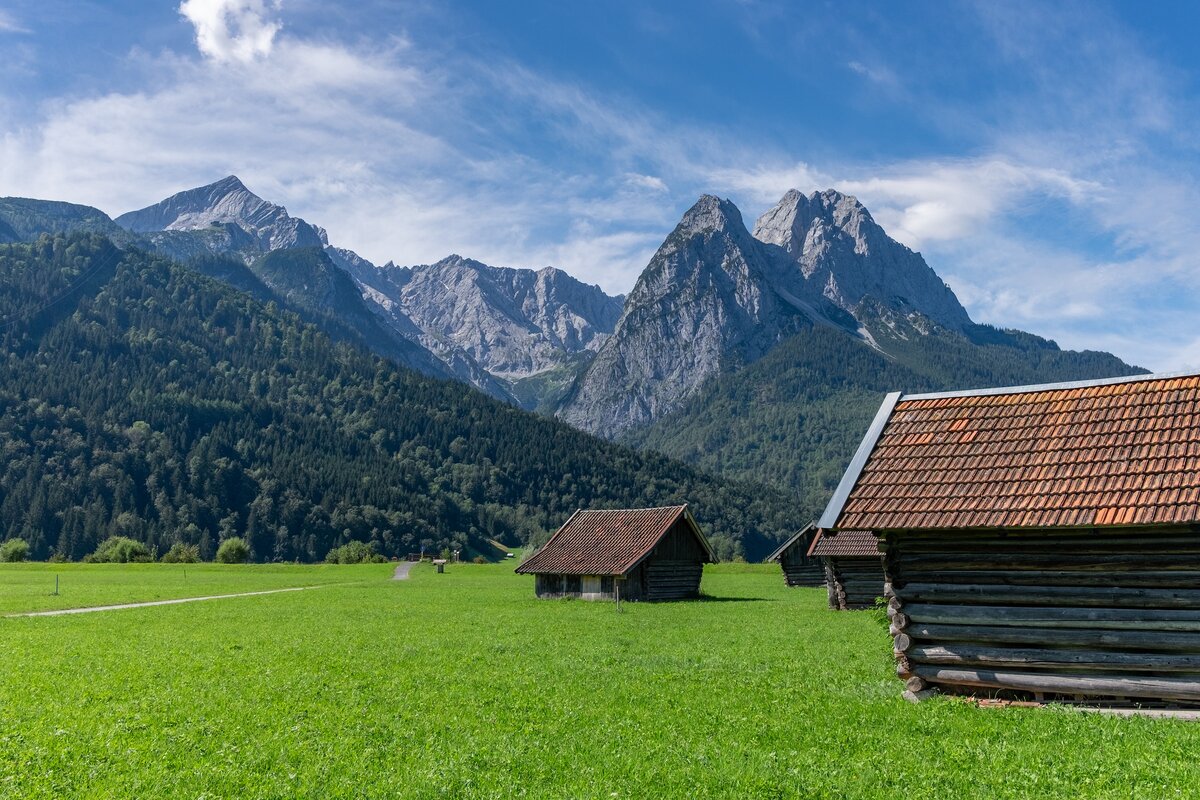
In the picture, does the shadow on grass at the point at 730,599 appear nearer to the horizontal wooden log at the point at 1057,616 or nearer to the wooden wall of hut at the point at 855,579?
the wooden wall of hut at the point at 855,579

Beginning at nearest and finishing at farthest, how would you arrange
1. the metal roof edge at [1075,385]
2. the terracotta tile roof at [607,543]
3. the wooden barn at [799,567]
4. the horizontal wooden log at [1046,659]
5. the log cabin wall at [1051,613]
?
the horizontal wooden log at [1046,659] < the log cabin wall at [1051,613] < the metal roof edge at [1075,385] < the terracotta tile roof at [607,543] < the wooden barn at [799,567]

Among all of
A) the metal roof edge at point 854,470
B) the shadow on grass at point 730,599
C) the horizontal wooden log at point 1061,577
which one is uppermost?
the metal roof edge at point 854,470

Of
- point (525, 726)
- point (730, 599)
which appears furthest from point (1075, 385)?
point (730, 599)

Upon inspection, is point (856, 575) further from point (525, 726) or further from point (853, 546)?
point (525, 726)

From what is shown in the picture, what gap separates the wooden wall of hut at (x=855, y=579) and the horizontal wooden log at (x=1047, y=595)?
3086 centimetres

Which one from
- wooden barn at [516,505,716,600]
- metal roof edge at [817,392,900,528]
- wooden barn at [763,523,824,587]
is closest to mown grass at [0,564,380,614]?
wooden barn at [516,505,716,600]

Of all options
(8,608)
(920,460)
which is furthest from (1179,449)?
(8,608)

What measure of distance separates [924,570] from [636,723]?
6779 mm

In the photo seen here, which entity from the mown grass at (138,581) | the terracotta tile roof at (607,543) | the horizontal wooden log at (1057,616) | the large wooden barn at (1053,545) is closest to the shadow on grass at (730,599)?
the terracotta tile roof at (607,543)

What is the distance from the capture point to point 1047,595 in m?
17.1

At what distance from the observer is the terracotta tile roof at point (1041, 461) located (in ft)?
52.8

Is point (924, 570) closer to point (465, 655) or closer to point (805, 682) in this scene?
point (805, 682)

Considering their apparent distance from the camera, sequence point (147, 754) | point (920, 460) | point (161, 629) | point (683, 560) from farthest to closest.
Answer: point (683, 560) → point (161, 629) → point (920, 460) → point (147, 754)

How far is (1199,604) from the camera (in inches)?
620
